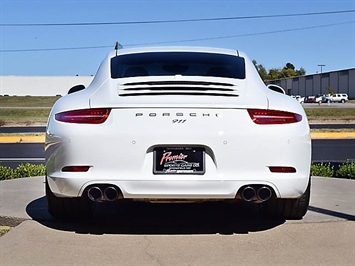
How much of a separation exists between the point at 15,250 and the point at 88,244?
1.80 feet

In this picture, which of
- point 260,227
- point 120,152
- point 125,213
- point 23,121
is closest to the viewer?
point 120,152

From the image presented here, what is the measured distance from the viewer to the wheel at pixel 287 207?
4401 millimetres

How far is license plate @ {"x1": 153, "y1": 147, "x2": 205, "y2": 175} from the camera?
375 centimetres

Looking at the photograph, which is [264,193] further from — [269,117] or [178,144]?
[178,144]

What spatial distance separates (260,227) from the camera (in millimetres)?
4523

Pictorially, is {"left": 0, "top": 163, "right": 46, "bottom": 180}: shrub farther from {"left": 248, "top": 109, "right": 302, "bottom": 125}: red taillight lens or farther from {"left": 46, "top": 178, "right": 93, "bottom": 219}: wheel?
{"left": 248, "top": 109, "right": 302, "bottom": 125}: red taillight lens

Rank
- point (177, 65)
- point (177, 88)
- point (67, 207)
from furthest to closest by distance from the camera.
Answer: point (177, 65), point (67, 207), point (177, 88)

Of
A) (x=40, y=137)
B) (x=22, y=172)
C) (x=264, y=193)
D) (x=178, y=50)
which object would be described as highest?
(x=178, y=50)

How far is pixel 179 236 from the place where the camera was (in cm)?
423

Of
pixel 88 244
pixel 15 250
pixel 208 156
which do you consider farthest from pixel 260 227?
pixel 15 250

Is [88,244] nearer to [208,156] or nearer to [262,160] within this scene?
[208,156]

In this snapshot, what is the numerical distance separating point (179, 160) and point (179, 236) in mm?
812

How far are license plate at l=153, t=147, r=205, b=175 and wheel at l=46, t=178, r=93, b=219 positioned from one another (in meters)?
0.94

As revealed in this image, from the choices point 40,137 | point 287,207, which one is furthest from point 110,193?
point 40,137
